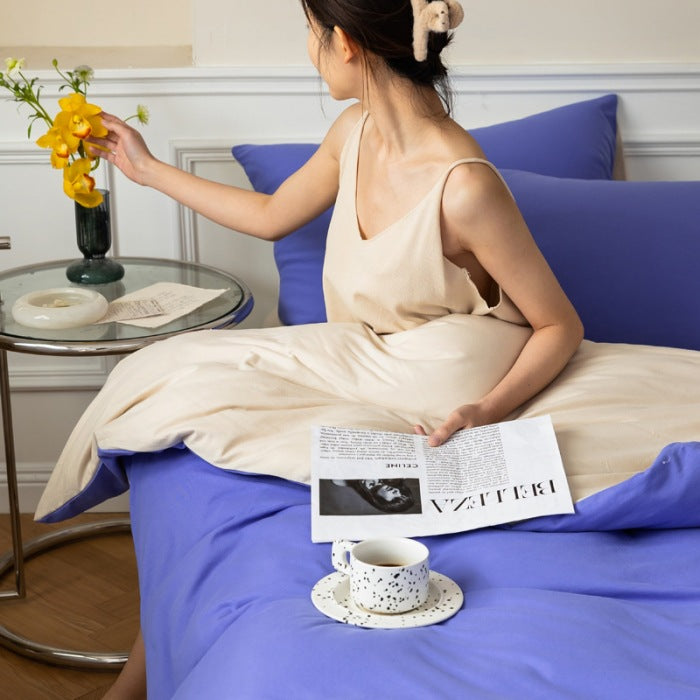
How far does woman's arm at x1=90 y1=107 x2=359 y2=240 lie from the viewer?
188cm

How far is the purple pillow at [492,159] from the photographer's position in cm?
197

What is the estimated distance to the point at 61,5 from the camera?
2486 millimetres

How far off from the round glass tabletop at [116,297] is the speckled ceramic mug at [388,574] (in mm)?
798

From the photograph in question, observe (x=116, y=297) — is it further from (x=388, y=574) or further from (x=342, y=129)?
(x=388, y=574)

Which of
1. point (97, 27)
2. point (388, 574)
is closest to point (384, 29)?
point (388, 574)

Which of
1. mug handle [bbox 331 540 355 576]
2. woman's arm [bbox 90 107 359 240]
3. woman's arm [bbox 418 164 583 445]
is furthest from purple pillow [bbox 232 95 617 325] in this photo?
mug handle [bbox 331 540 355 576]

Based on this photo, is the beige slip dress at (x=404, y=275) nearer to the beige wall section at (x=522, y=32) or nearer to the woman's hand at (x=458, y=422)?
the woman's hand at (x=458, y=422)

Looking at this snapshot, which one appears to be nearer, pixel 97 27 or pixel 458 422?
pixel 458 422

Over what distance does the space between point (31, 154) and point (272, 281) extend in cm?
58

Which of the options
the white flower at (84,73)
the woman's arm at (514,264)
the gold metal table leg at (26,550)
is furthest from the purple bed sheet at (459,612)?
the white flower at (84,73)

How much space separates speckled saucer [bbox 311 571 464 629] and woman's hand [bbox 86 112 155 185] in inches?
41.9

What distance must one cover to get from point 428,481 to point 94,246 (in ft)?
3.22

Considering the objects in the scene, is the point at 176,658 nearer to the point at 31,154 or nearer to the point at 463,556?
the point at 463,556

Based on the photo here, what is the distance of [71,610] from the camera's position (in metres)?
2.02
